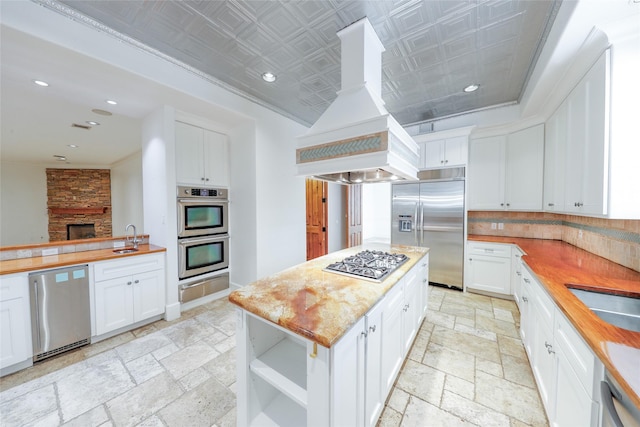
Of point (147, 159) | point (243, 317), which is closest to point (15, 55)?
point (147, 159)

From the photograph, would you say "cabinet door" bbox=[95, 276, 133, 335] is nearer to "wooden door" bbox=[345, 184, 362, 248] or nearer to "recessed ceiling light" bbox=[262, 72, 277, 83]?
"recessed ceiling light" bbox=[262, 72, 277, 83]

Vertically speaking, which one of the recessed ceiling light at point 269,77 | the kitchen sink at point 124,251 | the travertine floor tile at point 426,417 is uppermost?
the recessed ceiling light at point 269,77

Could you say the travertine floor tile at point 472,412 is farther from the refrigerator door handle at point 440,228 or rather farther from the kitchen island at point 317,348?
the refrigerator door handle at point 440,228

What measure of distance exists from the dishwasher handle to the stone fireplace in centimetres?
949

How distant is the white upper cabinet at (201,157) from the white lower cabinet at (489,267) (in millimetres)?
3997

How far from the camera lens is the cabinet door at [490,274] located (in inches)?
127

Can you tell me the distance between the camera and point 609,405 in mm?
814

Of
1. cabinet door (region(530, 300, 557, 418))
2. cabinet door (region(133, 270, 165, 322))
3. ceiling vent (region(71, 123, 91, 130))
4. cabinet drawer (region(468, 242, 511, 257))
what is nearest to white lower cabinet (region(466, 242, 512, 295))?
cabinet drawer (region(468, 242, 511, 257))

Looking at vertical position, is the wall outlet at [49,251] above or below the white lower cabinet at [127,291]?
above

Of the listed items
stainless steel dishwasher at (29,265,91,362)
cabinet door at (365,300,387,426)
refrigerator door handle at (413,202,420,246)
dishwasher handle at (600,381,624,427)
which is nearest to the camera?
dishwasher handle at (600,381,624,427)

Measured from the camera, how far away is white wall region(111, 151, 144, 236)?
570 cm

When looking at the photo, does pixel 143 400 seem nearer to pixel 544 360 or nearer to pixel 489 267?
pixel 544 360

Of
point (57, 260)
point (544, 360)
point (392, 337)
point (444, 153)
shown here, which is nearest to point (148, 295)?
point (57, 260)

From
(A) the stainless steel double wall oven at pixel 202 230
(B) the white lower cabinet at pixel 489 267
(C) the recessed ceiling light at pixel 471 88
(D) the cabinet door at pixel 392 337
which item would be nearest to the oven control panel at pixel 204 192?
(A) the stainless steel double wall oven at pixel 202 230
